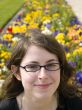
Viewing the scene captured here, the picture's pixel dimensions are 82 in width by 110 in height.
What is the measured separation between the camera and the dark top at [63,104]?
2754 mm

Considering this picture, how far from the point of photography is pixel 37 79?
7.99 feet

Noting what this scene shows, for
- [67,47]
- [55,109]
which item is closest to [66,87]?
[55,109]

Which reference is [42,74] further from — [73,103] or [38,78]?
[73,103]

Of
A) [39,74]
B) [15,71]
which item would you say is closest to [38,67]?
[39,74]

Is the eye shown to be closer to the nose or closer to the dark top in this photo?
the nose

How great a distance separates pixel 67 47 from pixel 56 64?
7.86ft

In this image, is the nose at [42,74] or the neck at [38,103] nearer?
the nose at [42,74]

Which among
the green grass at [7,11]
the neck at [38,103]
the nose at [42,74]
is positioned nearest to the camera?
the nose at [42,74]

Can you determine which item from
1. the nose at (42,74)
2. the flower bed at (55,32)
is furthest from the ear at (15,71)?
the flower bed at (55,32)

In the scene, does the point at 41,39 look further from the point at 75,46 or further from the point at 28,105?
the point at 75,46

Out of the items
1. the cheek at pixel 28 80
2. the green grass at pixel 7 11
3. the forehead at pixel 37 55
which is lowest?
the cheek at pixel 28 80

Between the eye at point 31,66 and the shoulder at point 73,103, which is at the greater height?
the eye at point 31,66

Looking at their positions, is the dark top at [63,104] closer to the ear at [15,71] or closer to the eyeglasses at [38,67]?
the ear at [15,71]

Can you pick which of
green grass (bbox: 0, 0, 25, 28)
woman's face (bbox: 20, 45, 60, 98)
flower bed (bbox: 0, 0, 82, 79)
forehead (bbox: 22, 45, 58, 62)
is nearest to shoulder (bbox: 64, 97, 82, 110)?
woman's face (bbox: 20, 45, 60, 98)
